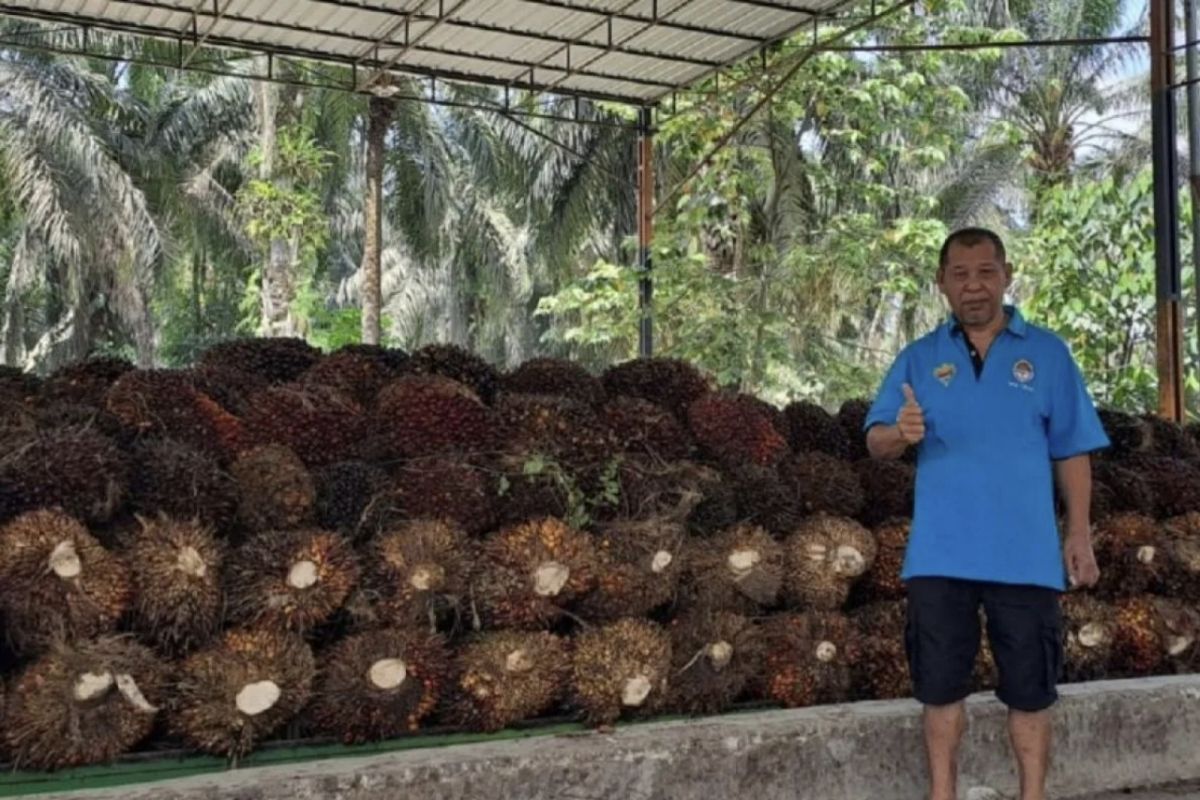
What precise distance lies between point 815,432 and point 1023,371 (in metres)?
1.50

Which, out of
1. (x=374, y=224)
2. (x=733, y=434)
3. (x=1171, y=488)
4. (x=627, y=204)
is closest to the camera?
(x=733, y=434)

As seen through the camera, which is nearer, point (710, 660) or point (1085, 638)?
point (710, 660)

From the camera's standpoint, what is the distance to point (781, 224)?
16.9 meters

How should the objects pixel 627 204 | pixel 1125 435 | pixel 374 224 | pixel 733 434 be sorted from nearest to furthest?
pixel 733 434
pixel 1125 435
pixel 374 224
pixel 627 204

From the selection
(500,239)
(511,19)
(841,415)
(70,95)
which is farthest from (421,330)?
(841,415)

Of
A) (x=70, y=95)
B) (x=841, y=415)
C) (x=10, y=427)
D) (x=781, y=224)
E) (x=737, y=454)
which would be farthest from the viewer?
(x=70, y=95)

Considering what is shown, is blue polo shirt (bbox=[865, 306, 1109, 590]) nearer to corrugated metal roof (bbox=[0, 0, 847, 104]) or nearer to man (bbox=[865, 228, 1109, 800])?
man (bbox=[865, 228, 1109, 800])

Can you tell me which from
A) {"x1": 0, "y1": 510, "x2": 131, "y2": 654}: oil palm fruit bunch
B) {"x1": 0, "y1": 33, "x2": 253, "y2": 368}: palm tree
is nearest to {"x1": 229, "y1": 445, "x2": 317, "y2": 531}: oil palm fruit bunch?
{"x1": 0, "y1": 510, "x2": 131, "y2": 654}: oil palm fruit bunch

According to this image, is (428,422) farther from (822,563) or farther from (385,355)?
(822,563)

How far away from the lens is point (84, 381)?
400cm

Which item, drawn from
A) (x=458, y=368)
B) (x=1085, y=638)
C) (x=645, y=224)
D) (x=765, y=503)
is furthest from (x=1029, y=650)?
(x=645, y=224)

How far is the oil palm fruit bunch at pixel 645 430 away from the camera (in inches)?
158

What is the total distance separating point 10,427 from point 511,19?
21.1 feet

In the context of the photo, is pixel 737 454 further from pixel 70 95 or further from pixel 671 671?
pixel 70 95
